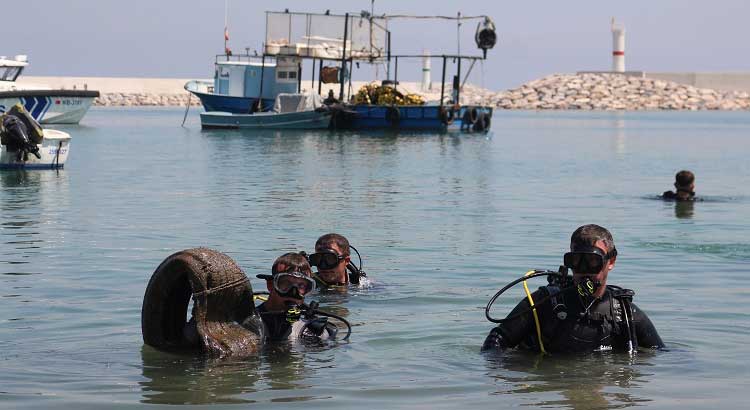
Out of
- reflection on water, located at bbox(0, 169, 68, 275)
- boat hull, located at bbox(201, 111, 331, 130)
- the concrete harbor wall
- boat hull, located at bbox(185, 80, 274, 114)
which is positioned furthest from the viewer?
the concrete harbor wall

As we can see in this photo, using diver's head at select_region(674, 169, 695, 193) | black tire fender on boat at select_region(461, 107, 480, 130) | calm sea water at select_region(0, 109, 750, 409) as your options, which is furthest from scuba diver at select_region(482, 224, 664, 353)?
black tire fender on boat at select_region(461, 107, 480, 130)

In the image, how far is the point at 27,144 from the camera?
2531 cm

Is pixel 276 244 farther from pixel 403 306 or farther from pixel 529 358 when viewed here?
pixel 529 358

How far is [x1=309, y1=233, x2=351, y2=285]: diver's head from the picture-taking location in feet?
30.9

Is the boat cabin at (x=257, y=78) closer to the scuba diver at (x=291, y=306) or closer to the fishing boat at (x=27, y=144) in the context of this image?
the fishing boat at (x=27, y=144)

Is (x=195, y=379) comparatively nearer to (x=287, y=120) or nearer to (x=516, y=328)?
(x=516, y=328)

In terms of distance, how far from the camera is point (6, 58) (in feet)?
154

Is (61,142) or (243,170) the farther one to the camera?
(243,170)

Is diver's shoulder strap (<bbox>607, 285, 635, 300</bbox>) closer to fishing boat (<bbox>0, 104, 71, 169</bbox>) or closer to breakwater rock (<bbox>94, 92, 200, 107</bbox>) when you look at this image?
fishing boat (<bbox>0, 104, 71, 169</bbox>)

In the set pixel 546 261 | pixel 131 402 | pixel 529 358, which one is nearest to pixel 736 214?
pixel 546 261

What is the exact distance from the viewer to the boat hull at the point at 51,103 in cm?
4500

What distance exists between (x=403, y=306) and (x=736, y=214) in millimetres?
10135

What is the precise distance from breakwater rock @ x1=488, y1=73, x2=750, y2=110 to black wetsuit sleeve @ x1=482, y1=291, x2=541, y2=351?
125 m

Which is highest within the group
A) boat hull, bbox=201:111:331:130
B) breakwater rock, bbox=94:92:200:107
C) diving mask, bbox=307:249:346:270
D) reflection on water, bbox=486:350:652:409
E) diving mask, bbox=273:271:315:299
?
breakwater rock, bbox=94:92:200:107
